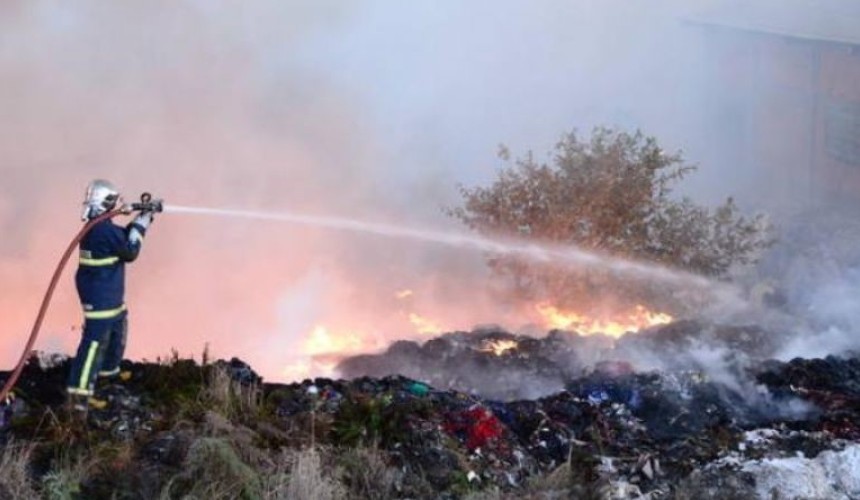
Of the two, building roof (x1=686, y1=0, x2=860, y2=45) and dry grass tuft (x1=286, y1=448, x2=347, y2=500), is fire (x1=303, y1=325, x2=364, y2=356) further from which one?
building roof (x1=686, y1=0, x2=860, y2=45)

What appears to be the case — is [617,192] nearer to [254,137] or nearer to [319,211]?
[319,211]

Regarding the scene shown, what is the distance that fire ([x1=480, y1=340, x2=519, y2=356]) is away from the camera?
816cm

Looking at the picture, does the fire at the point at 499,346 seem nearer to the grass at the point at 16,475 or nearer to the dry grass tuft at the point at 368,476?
the dry grass tuft at the point at 368,476

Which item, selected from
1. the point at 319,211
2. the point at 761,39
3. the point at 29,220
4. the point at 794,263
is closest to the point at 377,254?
the point at 319,211

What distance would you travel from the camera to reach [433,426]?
5797mm

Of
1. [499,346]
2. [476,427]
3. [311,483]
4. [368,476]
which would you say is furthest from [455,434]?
[499,346]

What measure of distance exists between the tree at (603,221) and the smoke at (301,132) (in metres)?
1.09

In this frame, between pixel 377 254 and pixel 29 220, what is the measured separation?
4057 mm

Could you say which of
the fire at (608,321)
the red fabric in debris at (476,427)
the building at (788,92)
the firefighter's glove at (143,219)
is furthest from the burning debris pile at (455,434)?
the building at (788,92)

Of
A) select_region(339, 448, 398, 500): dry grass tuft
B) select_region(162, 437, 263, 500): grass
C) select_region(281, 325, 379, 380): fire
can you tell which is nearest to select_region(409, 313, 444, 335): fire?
select_region(281, 325, 379, 380): fire

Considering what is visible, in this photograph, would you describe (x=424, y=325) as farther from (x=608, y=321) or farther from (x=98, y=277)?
(x=98, y=277)

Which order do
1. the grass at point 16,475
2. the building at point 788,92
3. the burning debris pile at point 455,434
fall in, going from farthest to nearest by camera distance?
the building at point 788,92
the burning debris pile at point 455,434
the grass at point 16,475

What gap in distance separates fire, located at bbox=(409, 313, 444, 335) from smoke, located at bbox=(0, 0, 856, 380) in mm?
60

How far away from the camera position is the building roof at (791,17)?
13648 mm
